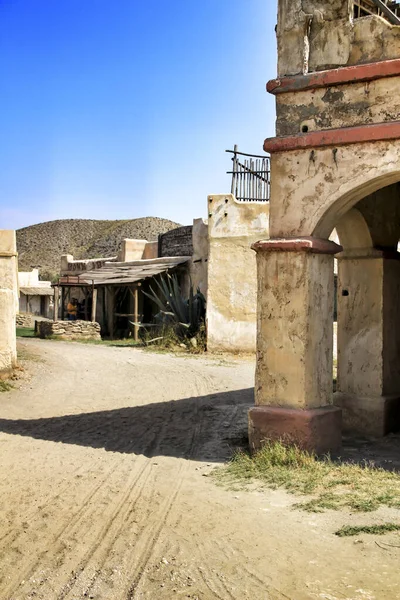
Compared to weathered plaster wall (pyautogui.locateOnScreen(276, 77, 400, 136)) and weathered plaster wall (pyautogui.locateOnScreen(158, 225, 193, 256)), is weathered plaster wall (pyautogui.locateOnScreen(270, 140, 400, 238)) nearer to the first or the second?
weathered plaster wall (pyautogui.locateOnScreen(276, 77, 400, 136))

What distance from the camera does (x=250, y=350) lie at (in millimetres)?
A: 17703

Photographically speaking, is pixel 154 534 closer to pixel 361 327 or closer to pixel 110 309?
pixel 361 327

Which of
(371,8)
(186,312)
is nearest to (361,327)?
(371,8)

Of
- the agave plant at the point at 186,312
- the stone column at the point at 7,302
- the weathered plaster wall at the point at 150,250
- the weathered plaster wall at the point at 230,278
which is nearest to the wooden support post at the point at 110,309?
the weathered plaster wall at the point at 150,250

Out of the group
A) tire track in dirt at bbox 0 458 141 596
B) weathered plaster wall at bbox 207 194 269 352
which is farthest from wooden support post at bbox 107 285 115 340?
tire track in dirt at bbox 0 458 141 596

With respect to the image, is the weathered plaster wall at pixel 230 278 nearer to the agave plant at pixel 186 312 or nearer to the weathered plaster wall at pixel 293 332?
the agave plant at pixel 186 312

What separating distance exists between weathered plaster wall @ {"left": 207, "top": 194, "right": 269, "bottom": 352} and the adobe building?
395 inches

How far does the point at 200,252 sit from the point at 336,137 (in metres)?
14.0

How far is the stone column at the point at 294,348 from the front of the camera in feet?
23.0

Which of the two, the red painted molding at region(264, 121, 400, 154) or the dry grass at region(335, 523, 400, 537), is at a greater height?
the red painted molding at region(264, 121, 400, 154)

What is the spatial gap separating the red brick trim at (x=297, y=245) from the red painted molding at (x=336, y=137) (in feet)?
3.11

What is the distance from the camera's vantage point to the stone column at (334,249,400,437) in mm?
8453

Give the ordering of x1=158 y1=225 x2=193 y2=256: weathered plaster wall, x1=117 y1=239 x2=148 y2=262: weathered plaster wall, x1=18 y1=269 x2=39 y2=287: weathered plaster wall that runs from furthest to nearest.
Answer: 1. x1=18 y1=269 x2=39 y2=287: weathered plaster wall
2. x1=117 y1=239 x2=148 y2=262: weathered plaster wall
3. x1=158 y1=225 x2=193 y2=256: weathered plaster wall

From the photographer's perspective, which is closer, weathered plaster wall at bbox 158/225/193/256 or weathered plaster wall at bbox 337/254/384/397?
weathered plaster wall at bbox 337/254/384/397
